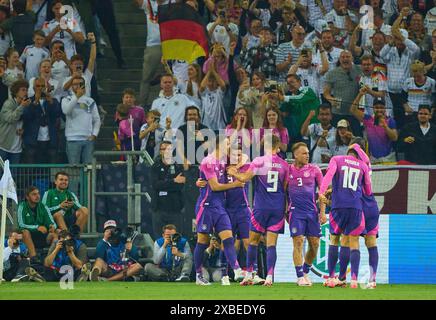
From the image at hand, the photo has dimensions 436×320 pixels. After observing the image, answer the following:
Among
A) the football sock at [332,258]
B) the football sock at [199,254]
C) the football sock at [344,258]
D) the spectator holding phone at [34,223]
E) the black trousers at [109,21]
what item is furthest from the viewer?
the black trousers at [109,21]

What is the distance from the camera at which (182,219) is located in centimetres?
2295

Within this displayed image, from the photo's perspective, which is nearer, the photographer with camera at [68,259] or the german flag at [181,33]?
the photographer with camera at [68,259]

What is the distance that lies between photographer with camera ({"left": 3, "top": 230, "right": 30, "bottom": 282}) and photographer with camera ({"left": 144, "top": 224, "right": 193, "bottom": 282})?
2.06m

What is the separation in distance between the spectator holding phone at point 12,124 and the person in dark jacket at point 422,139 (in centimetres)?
682

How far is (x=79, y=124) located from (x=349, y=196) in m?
6.25

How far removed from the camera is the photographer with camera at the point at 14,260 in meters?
22.2

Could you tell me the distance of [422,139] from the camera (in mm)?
23578

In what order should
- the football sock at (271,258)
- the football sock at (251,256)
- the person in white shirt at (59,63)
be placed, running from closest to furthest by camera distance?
the football sock at (271,258) < the football sock at (251,256) < the person in white shirt at (59,63)

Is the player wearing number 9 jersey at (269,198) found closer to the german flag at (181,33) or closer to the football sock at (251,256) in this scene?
the football sock at (251,256)

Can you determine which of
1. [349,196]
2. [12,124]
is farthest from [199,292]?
[12,124]

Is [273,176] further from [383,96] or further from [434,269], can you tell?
[383,96]

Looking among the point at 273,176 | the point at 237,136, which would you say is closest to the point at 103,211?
the point at 237,136

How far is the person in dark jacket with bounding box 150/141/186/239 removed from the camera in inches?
890

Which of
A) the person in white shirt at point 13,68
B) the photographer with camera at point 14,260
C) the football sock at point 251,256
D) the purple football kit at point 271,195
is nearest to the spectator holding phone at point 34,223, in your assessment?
the photographer with camera at point 14,260
